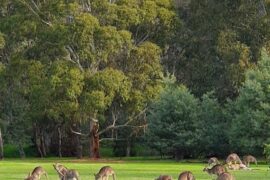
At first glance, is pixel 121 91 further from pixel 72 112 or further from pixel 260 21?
pixel 260 21

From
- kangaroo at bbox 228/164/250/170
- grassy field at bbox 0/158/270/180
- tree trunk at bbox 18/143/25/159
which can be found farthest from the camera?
tree trunk at bbox 18/143/25/159

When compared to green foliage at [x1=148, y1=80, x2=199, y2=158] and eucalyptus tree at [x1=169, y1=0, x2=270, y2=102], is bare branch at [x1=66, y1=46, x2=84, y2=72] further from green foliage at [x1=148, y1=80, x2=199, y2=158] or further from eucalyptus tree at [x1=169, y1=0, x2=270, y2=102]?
eucalyptus tree at [x1=169, y1=0, x2=270, y2=102]

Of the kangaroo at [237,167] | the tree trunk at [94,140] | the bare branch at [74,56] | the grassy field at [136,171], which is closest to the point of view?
the grassy field at [136,171]

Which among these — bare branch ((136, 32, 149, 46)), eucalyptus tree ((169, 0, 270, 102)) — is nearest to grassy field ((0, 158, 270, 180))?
eucalyptus tree ((169, 0, 270, 102))

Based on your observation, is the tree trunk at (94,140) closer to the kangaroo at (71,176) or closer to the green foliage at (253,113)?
the green foliage at (253,113)

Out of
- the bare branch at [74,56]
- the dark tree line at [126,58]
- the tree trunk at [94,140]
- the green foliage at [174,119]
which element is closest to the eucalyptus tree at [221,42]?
the dark tree line at [126,58]

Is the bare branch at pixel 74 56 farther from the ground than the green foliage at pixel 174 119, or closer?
farther from the ground

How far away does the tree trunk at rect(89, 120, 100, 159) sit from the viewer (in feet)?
212

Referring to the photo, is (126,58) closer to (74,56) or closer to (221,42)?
(74,56)

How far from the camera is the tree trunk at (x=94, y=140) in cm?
6469

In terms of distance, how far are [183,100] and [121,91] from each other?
482 cm

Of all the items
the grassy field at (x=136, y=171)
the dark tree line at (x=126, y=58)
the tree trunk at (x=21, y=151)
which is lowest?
the grassy field at (x=136, y=171)

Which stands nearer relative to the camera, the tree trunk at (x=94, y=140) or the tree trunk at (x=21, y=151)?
the tree trunk at (x=94, y=140)

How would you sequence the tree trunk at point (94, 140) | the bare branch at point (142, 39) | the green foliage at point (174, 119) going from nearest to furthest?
the green foliage at point (174, 119) → the tree trunk at point (94, 140) → the bare branch at point (142, 39)
